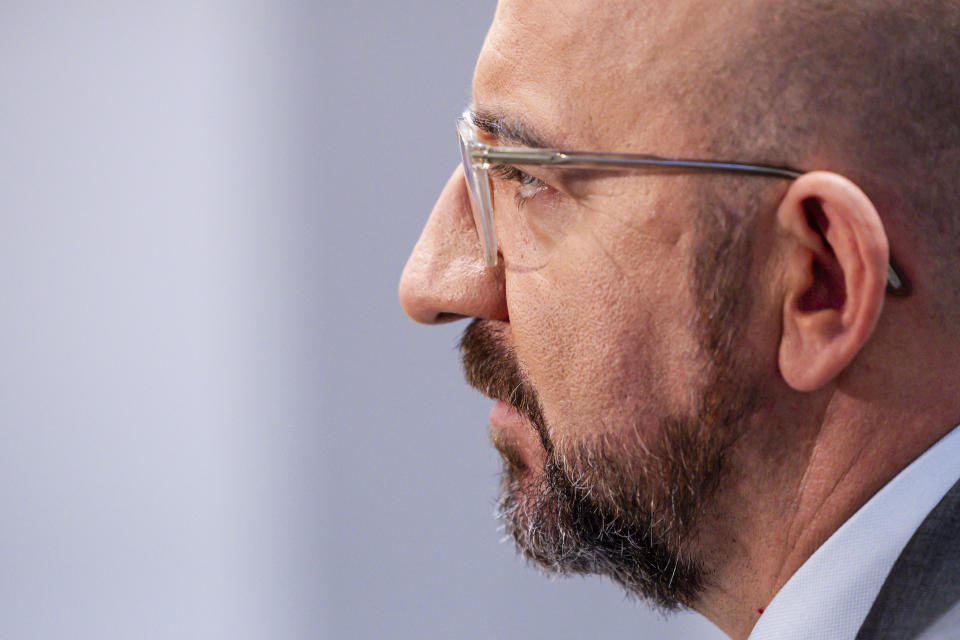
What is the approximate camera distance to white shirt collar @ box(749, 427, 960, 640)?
0.63 metres

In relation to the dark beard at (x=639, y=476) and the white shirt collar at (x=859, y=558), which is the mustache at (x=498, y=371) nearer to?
the dark beard at (x=639, y=476)

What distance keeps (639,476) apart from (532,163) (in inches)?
9.4

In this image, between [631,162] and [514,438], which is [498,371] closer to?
[514,438]

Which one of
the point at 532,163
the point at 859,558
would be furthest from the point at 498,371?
the point at 859,558

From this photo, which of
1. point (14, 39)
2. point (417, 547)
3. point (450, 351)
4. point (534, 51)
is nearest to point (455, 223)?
point (534, 51)

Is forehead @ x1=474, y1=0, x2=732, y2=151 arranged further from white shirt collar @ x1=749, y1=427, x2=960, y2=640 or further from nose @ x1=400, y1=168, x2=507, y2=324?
white shirt collar @ x1=749, y1=427, x2=960, y2=640

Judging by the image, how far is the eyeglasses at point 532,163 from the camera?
0.63 m

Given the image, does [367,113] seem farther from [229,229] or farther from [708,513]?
[708,513]

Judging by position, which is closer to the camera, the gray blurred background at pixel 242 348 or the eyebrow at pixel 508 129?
the eyebrow at pixel 508 129

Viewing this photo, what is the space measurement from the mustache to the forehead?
182 mm

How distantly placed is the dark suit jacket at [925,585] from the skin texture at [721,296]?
0.06 metres

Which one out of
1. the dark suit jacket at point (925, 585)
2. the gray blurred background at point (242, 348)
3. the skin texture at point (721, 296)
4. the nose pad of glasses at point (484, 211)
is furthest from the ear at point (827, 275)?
the gray blurred background at point (242, 348)

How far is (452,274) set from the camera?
79 centimetres

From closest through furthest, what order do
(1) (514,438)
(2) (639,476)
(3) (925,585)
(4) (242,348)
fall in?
(3) (925,585) → (2) (639,476) → (1) (514,438) → (4) (242,348)
